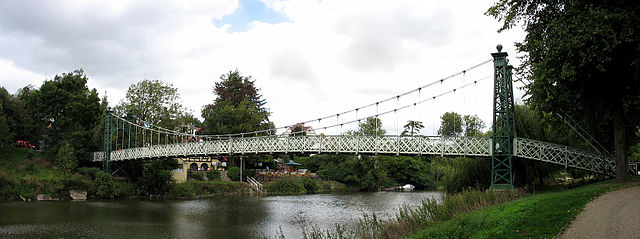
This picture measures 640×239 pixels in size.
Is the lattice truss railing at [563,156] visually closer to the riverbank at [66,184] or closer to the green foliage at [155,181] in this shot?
the riverbank at [66,184]

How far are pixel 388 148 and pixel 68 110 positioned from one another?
29.2m

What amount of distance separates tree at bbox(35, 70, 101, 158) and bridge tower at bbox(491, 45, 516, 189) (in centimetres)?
3314

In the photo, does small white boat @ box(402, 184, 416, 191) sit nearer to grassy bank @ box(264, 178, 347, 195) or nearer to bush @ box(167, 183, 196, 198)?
grassy bank @ box(264, 178, 347, 195)

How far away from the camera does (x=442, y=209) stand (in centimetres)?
1440

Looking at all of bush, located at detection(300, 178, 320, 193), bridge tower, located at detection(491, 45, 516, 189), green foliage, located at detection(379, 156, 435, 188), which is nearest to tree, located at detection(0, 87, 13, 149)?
bush, located at detection(300, 178, 320, 193)

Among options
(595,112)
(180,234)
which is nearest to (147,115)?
(180,234)

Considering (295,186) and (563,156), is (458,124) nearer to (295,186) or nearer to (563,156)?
(295,186)

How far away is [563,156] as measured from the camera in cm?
2323

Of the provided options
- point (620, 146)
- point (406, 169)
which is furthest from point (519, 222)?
point (406, 169)

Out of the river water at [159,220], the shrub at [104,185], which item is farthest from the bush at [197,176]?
the river water at [159,220]

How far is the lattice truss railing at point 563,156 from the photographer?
71.7ft

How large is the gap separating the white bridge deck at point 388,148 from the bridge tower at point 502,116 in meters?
0.58

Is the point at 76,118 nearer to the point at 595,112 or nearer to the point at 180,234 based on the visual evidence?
the point at 180,234

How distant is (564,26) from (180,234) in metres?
16.5
